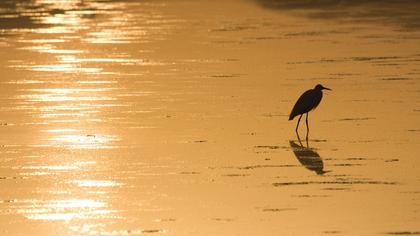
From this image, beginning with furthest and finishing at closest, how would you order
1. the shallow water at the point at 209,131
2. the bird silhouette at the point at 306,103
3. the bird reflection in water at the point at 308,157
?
the bird silhouette at the point at 306,103 → the bird reflection in water at the point at 308,157 → the shallow water at the point at 209,131

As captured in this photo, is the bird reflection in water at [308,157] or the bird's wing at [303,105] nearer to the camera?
the bird reflection in water at [308,157]

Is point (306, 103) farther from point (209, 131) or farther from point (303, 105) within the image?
point (209, 131)

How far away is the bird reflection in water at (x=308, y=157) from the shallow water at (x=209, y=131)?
0.02 metres

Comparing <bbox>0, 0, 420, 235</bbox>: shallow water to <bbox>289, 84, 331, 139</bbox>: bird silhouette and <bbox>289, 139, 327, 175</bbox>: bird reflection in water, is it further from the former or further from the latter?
<bbox>289, 84, 331, 139</bbox>: bird silhouette

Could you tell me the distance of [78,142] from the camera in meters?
15.5

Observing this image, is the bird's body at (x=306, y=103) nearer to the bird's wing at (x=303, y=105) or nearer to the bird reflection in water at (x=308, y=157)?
the bird's wing at (x=303, y=105)

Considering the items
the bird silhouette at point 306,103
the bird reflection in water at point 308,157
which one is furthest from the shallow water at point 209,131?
the bird silhouette at point 306,103

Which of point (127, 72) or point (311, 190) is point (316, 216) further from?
point (127, 72)

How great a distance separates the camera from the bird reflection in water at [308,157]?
13.7m

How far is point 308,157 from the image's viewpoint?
1438 cm

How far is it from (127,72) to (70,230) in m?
11.9

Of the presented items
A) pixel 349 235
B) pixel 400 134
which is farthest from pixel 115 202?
pixel 400 134

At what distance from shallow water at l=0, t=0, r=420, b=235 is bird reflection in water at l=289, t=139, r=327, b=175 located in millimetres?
20

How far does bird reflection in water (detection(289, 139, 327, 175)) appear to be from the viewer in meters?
13.7
